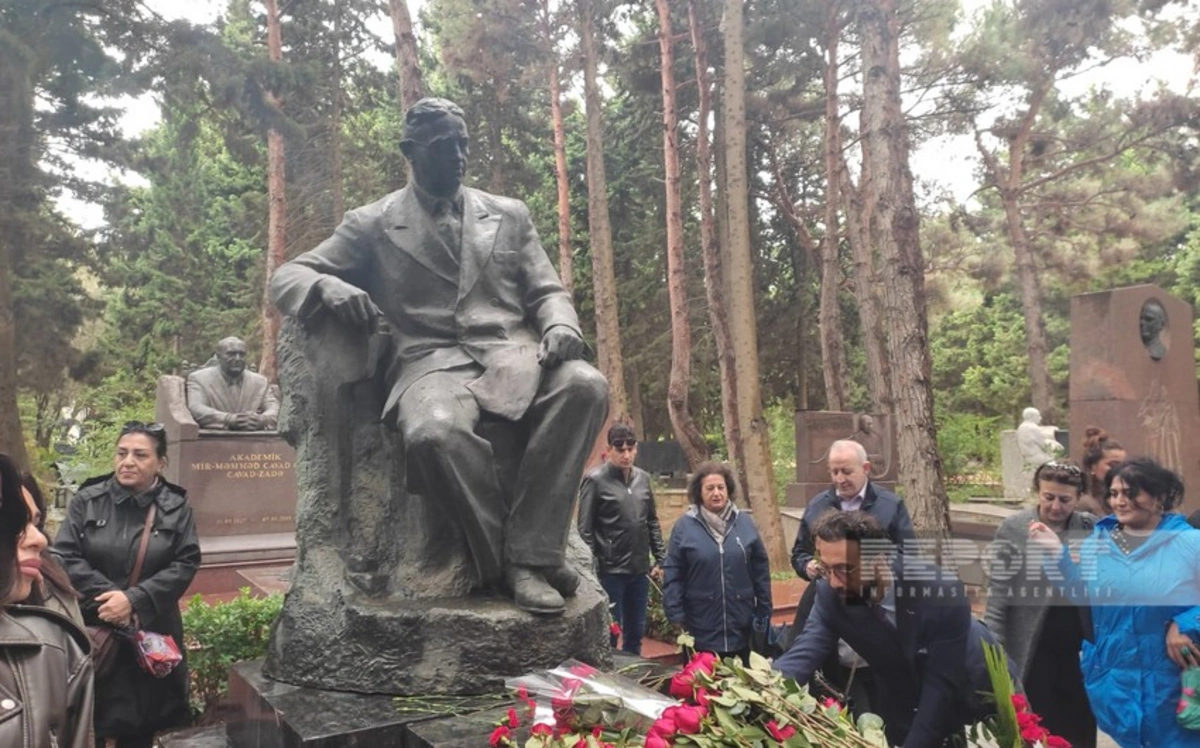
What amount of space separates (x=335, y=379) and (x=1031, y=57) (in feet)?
60.9

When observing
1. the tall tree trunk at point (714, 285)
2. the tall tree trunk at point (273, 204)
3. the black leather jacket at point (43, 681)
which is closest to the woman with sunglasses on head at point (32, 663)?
the black leather jacket at point (43, 681)

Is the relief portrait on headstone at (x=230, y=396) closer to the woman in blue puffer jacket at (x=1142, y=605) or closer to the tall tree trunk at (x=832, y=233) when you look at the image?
the woman in blue puffer jacket at (x=1142, y=605)

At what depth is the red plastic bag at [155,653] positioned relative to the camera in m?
3.44

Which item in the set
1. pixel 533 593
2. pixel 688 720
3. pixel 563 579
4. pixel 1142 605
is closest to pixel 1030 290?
pixel 1142 605

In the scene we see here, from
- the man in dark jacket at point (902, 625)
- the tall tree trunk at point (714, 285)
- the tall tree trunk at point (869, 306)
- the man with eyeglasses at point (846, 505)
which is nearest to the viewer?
the man in dark jacket at point (902, 625)

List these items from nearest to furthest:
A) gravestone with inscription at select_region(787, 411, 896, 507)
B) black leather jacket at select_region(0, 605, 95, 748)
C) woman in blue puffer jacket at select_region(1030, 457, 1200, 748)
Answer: black leather jacket at select_region(0, 605, 95, 748) → woman in blue puffer jacket at select_region(1030, 457, 1200, 748) → gravestone with inscription at select_region(787, 411, 896, 507)

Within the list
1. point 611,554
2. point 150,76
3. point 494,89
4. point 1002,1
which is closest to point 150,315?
point 494,89

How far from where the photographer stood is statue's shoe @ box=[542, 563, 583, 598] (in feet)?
11.7

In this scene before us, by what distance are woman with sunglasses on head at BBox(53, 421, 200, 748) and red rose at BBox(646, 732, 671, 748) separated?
2285mm

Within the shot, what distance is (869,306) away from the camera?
15.5 m

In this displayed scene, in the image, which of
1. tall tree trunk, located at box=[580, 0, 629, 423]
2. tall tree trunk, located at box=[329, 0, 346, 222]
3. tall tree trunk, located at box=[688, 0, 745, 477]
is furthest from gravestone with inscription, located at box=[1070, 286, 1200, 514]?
tall tree trunk, located at box=[329, 0, 346, 222]

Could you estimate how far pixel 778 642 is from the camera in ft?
14.2

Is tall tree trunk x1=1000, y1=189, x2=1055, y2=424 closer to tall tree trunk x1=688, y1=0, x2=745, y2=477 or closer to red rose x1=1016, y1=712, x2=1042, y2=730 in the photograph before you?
tall tree trunk x1=688, y1=0, x2=745, y2=477

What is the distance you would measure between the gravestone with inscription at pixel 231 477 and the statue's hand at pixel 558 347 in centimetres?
706
